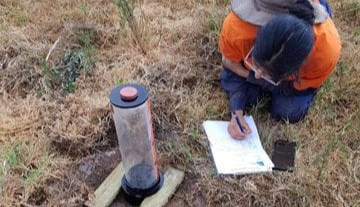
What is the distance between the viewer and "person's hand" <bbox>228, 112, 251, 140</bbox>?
7.70ft

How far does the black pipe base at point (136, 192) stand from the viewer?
6.83 feet

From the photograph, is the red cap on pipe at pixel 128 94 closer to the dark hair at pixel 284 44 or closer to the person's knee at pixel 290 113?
the dark hair at pixel 284 44

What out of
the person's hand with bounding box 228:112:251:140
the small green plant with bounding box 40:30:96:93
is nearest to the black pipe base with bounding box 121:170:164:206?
the person's hand with bounding box 228:112:251:140

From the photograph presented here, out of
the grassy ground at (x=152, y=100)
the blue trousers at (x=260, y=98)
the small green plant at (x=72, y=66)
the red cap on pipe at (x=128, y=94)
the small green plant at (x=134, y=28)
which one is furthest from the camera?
the small green plant at (x=134, y=28)

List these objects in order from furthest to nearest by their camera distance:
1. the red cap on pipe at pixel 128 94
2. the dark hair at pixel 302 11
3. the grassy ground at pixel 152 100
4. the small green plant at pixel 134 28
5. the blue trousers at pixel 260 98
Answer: the small green plant at pixel 134 28
the blue trousers at pixel 260 98
the grassy ground at pixel 152 100
the dark hair at pixel 302 11
the red cap on pipe at pixel 128 94

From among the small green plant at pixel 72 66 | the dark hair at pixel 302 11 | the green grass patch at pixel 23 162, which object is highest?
the dark hair at pixel 302 11

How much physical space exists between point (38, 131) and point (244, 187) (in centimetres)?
106

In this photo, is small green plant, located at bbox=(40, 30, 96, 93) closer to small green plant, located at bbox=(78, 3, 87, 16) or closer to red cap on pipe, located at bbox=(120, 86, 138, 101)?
small green plant, located at bbox=(78, 3, 87, 16)

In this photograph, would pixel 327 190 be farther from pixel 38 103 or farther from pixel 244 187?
pixel 38 103

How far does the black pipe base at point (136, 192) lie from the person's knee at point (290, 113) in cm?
77

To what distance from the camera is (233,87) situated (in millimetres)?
2506

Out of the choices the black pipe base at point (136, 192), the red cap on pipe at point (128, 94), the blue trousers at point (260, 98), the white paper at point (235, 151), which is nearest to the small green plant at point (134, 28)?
the blue trousers at point (260, 98)

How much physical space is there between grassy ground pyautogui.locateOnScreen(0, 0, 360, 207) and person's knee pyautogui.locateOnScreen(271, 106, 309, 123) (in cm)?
3

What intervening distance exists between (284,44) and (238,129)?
61 centimetres
